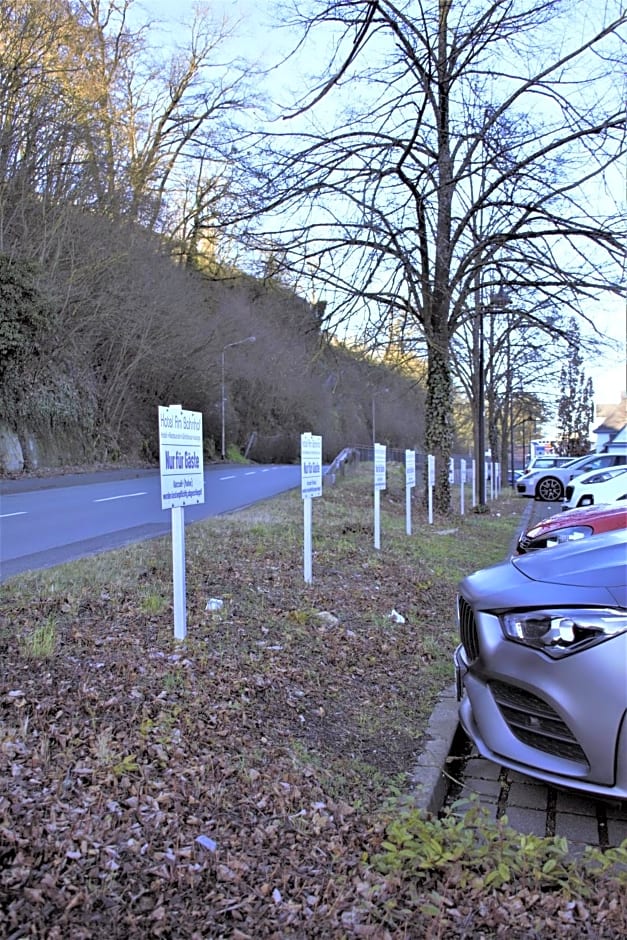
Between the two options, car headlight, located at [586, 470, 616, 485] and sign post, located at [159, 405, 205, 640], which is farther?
car headlight, located at [586, 470, 616, 485]

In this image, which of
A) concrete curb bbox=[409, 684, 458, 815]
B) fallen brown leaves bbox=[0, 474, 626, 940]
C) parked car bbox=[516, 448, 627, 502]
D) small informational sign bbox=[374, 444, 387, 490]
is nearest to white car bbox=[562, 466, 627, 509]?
small informational sign bbox=[374, 444, 387, 490]

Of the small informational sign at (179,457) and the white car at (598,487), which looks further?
the white car at (598,487)

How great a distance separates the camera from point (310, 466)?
7.64 m

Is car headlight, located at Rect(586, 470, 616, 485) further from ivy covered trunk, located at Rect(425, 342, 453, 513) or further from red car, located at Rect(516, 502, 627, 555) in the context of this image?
red car, located at Rect(516, 502, 627, 555)

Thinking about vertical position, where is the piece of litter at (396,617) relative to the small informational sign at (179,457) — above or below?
below

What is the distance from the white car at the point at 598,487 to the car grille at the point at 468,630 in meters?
13.0

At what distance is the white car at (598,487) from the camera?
16.4 metres

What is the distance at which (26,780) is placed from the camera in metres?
2.90

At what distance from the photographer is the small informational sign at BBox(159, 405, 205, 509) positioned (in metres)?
4.60

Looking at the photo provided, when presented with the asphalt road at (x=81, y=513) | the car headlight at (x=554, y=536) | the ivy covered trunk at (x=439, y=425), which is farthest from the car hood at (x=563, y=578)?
the ivy covered trunk at (x=439, y=425)

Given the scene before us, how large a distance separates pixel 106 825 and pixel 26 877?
393mm

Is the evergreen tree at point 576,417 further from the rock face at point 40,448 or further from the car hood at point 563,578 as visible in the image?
the car hood at point 563,578

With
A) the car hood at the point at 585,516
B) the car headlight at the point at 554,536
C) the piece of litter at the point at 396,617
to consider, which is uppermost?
the car hood at the point at 585,516

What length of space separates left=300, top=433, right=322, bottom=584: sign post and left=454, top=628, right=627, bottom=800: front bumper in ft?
12.7
